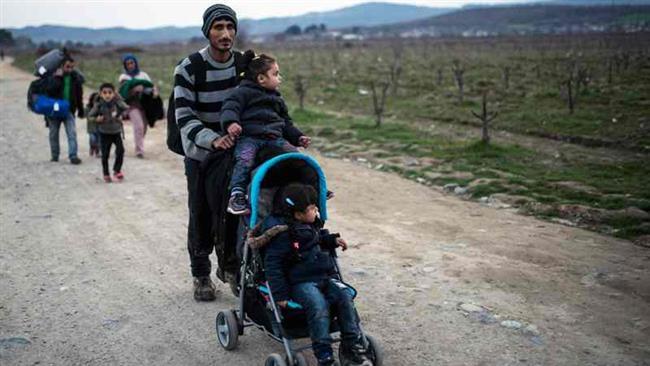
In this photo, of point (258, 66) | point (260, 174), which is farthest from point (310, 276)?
point (258, 66)

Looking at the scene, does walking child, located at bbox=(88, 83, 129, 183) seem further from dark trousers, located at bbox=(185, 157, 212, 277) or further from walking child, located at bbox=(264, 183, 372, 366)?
Result: walking child, located at bbox=(264, 183, 372, 366)

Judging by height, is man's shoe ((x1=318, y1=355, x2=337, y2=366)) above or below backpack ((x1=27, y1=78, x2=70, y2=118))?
below

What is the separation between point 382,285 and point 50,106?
25.2ft

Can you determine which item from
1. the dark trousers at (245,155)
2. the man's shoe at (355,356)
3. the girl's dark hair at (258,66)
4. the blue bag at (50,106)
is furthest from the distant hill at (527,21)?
the man's shoe at (355,356)

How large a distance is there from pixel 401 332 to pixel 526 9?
146388 millimetres

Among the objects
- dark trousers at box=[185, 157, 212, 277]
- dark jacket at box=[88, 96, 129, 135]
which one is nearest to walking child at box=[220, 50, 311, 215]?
dark trousers at box=[185, 157, 212, 277]

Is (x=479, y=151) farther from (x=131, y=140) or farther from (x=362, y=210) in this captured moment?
(x=131, y=140)

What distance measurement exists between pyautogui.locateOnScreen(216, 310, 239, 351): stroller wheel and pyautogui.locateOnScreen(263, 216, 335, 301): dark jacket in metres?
0.62

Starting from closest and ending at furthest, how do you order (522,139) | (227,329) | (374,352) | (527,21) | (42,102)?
(374,352), (227,329), (42,102), (522,139), (527,21)

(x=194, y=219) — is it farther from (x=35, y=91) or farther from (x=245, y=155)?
(x=35, y=91)

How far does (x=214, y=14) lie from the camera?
4773 mm

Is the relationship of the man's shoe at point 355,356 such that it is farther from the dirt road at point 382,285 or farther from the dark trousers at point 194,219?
the dark trousers at point 194,219

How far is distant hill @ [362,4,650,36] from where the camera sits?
5416 centimetres

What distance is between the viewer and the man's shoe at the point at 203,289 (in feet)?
17.3
